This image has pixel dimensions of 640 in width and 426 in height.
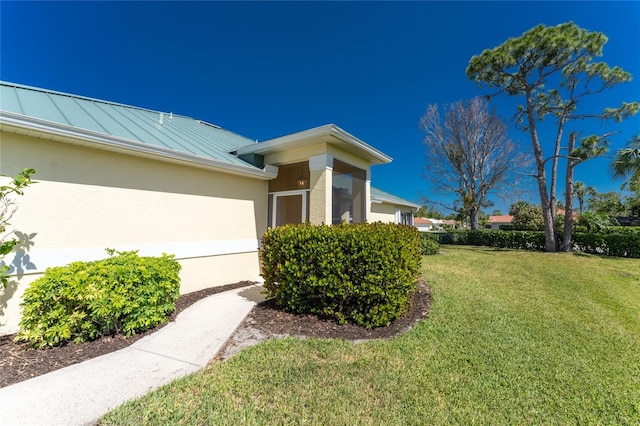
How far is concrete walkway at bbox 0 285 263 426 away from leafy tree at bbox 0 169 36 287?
191cm

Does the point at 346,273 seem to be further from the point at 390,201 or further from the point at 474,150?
the point at 474,150

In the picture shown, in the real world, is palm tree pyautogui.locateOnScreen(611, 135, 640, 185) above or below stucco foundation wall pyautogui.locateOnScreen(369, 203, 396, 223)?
above

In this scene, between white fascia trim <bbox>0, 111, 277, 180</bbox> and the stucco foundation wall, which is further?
the stucco foundation wall

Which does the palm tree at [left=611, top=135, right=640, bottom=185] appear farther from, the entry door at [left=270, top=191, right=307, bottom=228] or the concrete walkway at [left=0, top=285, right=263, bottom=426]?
the concrete walkway at [left=0, top=285, right=263, bottom=426]

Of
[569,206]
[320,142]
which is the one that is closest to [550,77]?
[569,206]

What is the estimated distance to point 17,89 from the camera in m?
5.67

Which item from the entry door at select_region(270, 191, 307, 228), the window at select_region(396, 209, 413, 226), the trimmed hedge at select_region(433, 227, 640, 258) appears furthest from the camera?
the window at select_region(396, 209, 413, 226)

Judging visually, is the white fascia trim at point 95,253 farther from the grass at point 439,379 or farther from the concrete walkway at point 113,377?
the grass at point 439,379

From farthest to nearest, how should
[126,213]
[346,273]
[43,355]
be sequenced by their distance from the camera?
[126,213]
[346,273]
[43,355]

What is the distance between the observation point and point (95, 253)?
4.74m

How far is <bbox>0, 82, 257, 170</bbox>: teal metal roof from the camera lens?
4707 mm

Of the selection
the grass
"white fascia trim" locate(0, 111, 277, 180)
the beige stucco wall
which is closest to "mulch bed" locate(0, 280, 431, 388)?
the grass

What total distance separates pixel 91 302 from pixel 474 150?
79.2ft

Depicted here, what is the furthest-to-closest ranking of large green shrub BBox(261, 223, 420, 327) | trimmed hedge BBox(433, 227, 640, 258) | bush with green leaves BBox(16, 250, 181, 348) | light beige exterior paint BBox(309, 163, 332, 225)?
trimmed hedge BBox(433, 227, 640, 258)
light beige exterior paint BBox(309, 163, 332, 225)
large green shrub BBox(261, 223, 420, 327)
bush with green leaves BBox(16, 250, 181, 348)
